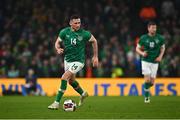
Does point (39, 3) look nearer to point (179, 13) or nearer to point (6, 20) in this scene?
point (6, 20)

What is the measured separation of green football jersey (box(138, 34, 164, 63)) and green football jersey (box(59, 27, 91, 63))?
4080 millimetres

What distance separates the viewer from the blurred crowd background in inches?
1109

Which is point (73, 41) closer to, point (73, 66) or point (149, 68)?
point (73, 66)

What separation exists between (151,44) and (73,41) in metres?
4.54

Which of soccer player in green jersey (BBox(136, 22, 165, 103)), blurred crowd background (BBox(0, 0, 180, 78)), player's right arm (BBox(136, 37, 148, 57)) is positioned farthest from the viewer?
blurred crowd background (BBox(0, 0, 180, 78))

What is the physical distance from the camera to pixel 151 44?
20203 millimetres

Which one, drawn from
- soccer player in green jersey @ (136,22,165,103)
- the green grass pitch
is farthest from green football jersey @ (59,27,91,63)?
soccer player in green jersey @ (136,22,165,103)

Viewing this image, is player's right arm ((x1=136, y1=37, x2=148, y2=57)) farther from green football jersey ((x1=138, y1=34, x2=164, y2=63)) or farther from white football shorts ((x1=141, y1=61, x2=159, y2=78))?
white football shorts ((x1=141, y1=61, x2=159, y2=78))

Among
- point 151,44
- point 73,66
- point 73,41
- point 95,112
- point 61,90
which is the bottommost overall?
point 95,112

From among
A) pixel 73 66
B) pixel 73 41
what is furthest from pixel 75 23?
pixel 73 66

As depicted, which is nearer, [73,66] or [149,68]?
[73,66]

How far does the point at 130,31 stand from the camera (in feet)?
102

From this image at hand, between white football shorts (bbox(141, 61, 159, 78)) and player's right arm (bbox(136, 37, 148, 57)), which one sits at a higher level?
player's right arm (bbox(136, 37, 148, 57))

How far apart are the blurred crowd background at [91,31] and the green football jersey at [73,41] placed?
11.3 metres
